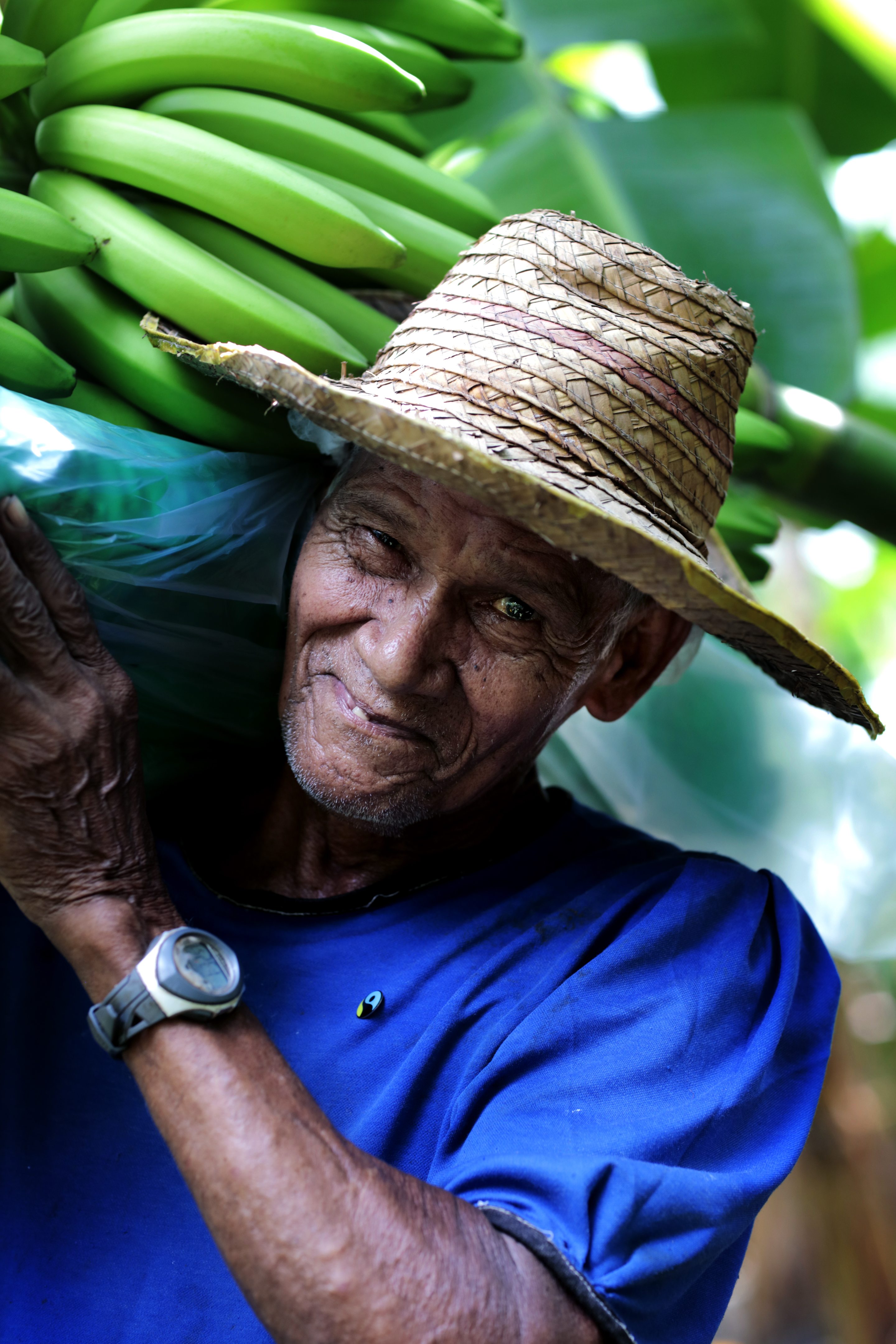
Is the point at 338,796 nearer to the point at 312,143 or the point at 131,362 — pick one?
the point at 131,362

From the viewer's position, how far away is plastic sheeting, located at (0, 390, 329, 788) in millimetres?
886

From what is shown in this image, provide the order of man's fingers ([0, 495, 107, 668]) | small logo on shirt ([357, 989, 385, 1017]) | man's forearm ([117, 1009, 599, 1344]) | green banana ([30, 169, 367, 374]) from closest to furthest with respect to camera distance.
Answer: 1. man's forearm ([117, 1009, 599, 1344])
2. man's fingers ([0, 495, 107, 668])
3. green banana ([30, 169, 367, 374])
4. small logo on shirt ([357, 989, 385, 1017])

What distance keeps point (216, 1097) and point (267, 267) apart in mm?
790

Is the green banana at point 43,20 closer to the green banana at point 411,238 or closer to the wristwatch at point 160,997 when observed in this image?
the green banana at point 411,238

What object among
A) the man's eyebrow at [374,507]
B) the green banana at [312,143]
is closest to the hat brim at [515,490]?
the man's eyebrow at [374,507]

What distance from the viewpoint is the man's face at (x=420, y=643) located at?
1002 mm

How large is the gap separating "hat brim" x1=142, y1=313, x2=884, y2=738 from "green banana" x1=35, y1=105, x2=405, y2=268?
13 cm

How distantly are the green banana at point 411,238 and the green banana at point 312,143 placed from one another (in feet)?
0.05

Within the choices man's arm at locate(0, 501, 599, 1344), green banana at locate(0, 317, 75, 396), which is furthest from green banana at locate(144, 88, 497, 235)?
man's arm at locate(0, 501, 599, 1344)

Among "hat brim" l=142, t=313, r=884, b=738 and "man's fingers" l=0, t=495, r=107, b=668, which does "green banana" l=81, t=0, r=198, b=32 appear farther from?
"man's fingers" l=0, t=495, r=107, b=668

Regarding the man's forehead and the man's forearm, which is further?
the man's forehead

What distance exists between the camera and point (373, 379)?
1.01m

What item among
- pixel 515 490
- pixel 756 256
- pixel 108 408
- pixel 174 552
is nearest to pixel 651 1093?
pixel 515 490

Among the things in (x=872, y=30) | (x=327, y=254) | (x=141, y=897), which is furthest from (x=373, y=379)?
(x=872, y=30)
